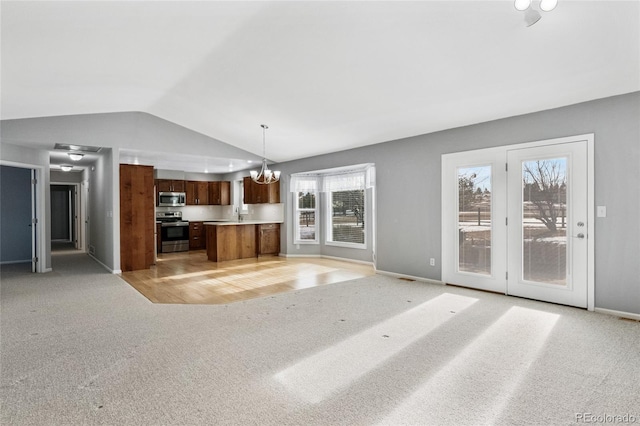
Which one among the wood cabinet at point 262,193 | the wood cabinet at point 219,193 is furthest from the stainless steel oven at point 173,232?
the wood cabinet at point 262,193

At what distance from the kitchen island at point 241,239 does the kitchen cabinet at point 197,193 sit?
2.28 metres

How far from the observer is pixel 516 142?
4441mm

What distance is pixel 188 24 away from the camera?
129 inches

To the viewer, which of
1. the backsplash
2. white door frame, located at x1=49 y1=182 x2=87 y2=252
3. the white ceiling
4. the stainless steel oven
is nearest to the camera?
the white ceiling

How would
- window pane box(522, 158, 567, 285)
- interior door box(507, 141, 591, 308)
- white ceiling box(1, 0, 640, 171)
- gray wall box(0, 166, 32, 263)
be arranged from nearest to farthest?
white ceiling box(1, 0, 640, 171), interior door box(507, 141, 591, 308), window pane box(522, 158, 567, 285), gray wall box(0, 166, 32, 263)

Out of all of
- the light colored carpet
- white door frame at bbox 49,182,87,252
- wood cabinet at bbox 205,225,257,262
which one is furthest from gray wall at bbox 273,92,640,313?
white door frame at bbox 49,182,87,252

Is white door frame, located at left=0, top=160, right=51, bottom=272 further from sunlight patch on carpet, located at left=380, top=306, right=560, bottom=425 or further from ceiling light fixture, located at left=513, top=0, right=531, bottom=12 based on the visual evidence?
ceiling light fixture, located at left=513, top=0, right=531, bottom=12

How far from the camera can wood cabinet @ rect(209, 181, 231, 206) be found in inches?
408

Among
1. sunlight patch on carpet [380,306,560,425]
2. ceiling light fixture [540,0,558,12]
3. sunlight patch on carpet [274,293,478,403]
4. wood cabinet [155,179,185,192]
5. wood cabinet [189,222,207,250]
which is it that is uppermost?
ceiling light fixture [540,0,558,12]

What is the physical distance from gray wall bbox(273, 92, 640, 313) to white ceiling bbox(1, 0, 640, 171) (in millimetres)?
229

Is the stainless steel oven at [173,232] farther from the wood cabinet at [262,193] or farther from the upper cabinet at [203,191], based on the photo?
the wood cabinet at [262,193]

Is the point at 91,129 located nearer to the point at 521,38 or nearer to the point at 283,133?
the point at 283,133

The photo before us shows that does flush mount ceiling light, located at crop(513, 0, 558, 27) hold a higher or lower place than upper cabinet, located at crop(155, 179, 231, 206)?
higher

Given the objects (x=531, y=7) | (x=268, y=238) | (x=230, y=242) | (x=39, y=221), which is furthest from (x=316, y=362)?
(x=39, y=221)
